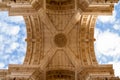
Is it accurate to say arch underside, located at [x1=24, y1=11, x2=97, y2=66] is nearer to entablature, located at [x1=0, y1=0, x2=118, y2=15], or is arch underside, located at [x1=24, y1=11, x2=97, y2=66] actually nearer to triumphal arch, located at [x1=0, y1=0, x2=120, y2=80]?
triumphal arch, located at [x1=0, y1=0, x2=120, y2=80]

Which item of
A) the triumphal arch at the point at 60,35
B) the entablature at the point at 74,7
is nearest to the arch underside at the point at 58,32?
the triumphal arch at the point at 60,35

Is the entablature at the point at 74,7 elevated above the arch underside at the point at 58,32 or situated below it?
above

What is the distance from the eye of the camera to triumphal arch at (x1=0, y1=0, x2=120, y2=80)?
35.9 m

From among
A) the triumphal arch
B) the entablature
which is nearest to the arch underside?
the triumphal arch

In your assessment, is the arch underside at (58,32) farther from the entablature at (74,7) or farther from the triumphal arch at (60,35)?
the entablature at (74,7)

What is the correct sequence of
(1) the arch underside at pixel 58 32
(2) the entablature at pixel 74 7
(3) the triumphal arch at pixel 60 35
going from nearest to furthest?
(2) the entablature at pixel 74 7
(3) the triumphal arch at pixel 60 35
(1) the arch underside at pixel 58 32

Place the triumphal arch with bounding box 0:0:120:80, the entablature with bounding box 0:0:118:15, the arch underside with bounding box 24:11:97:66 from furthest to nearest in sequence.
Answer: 1. the arch underside with bounding box 24:11:97:66
2. the triumphal arch with bounding box 0:0:120:80
3. the entablature with bounding box 0:0:118:15

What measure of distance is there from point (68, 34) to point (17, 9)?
7.50 meters

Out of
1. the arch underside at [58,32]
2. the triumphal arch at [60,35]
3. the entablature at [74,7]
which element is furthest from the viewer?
the arch underside at [58,32]

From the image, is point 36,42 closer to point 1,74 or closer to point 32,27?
point 32,27

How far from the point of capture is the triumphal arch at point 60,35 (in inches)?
1414

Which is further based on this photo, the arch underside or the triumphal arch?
the arch underside

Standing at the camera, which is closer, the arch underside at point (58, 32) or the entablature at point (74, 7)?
the entablature at point (74, 7)

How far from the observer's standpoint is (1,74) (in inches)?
1282
